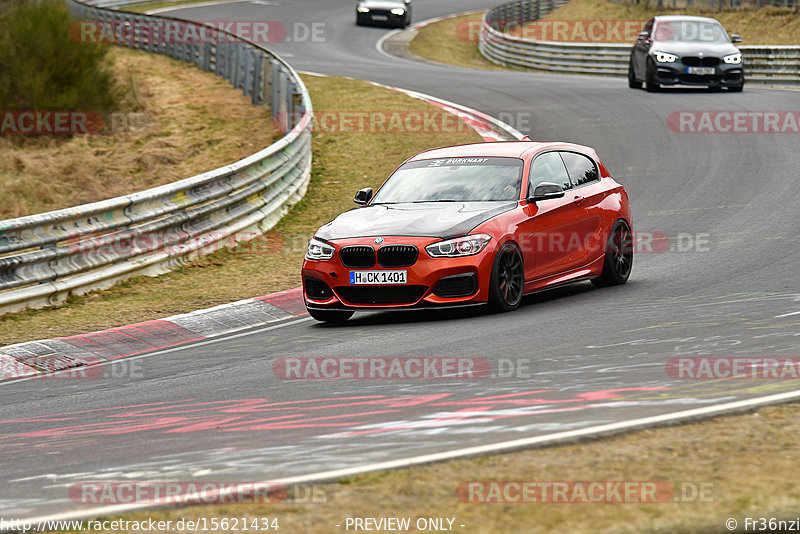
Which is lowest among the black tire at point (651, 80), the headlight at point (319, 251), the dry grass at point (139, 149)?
the dry grass at point (139, 149)

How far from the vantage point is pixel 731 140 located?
69.5 ft

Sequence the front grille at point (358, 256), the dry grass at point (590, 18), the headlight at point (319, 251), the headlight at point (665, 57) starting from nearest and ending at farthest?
1. the front grille at point (358, 256)
2. the headlight at point (319, 251)
3. the headlight at point (665, 57)
4. the dry grass at point (590, 18)

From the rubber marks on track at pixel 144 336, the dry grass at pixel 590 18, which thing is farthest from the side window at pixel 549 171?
the dry grass at pixel 590 18

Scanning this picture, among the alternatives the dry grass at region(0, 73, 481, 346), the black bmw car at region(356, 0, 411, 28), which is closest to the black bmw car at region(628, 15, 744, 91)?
the dry grass at region(0, 73, 481, 346)

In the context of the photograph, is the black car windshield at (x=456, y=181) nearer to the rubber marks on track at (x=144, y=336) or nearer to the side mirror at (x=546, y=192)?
the side mirror at (x=546, y=192)

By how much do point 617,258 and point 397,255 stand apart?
9.45 ft

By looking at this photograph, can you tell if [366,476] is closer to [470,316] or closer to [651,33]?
[470,316]

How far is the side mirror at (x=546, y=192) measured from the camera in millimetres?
10844

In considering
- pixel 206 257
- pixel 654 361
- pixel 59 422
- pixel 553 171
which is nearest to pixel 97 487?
pixel 59 422

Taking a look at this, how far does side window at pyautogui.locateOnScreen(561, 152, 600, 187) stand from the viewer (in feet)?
39.0

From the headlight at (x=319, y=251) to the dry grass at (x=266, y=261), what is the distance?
70.4 inches

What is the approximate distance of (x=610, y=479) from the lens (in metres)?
4.91

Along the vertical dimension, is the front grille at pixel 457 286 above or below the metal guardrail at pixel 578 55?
above

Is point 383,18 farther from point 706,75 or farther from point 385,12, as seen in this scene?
point 706,75
